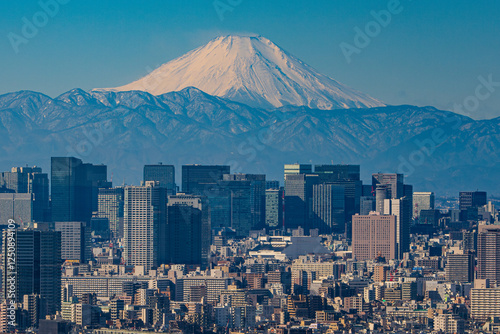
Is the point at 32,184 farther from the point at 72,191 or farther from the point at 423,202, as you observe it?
the point at 423,202

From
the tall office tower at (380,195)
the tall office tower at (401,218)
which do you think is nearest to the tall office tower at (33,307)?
the tall office tower at (401,218)

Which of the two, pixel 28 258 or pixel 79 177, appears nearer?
pixel 28 258

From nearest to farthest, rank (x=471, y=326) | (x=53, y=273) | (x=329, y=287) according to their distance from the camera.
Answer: (x=471, y=326), (x=53, y=273), (x=329, y=287)

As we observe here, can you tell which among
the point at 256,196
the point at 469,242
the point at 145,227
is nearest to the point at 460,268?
the point at 469,242

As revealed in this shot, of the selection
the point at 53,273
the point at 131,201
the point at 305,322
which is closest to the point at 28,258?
the point at 53,273

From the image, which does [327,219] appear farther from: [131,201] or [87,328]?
[87,328]

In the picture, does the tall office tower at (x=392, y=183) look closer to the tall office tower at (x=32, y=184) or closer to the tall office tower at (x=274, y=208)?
the tall office tower at (x=274, y=208)

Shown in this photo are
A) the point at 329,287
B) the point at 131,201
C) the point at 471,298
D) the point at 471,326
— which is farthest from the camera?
the point at 131,201
